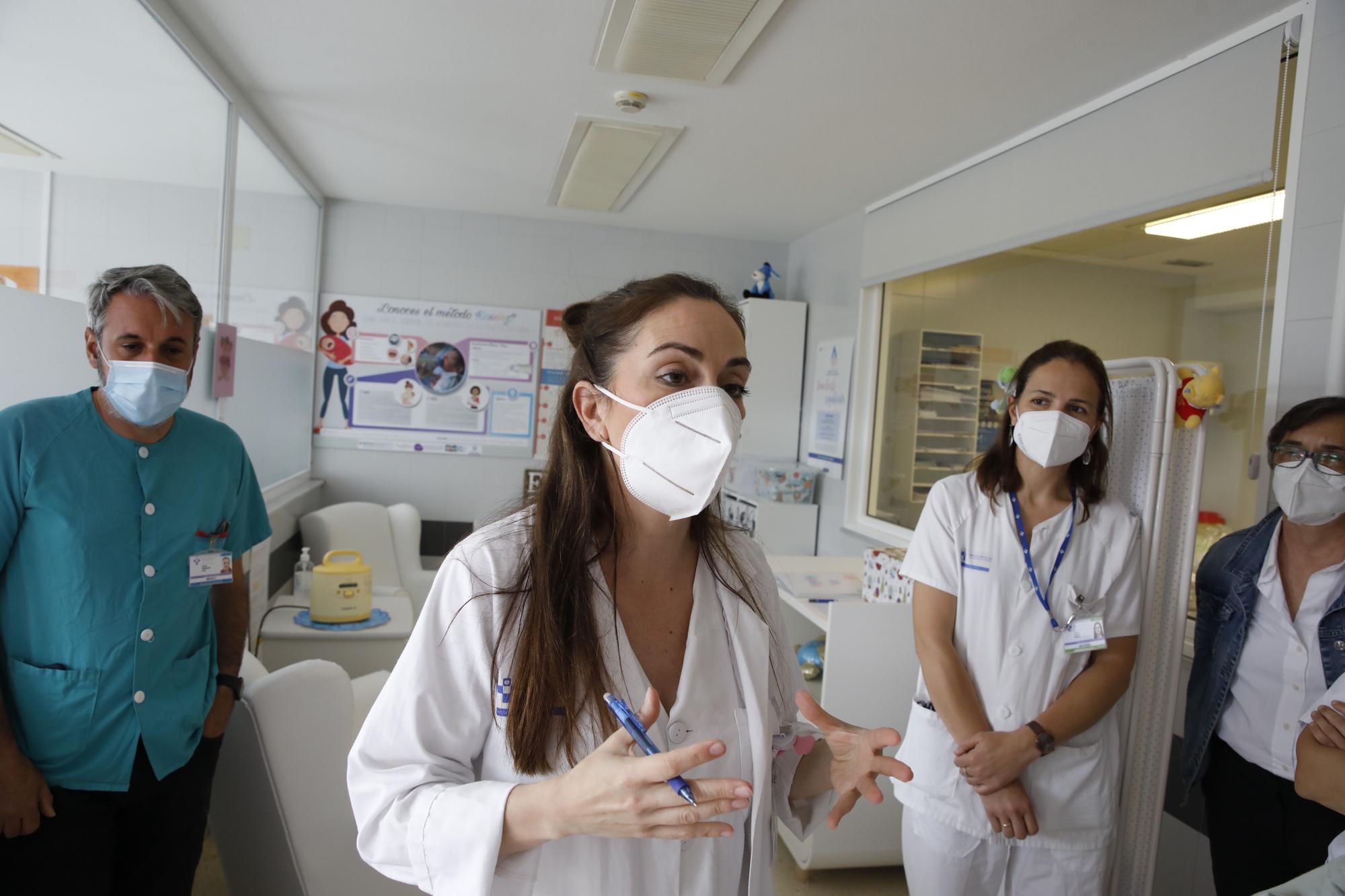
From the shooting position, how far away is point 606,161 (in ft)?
13.6

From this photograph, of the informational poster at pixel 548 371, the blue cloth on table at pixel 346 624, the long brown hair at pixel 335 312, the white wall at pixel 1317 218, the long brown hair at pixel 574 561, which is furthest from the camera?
the informational poster at pixel 548 371

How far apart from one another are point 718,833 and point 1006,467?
156cm

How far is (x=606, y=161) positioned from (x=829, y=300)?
1.81m

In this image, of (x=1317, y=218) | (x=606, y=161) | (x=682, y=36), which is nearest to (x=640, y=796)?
(x=1317, y=218)

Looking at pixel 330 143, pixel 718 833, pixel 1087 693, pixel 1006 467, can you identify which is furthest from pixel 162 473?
pixel 330 143

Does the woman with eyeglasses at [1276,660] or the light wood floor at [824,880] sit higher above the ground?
the woman with eyeglasses at [1276,660]

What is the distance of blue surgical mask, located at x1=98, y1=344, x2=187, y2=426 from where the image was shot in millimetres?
1761

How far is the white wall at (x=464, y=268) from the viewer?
554cm

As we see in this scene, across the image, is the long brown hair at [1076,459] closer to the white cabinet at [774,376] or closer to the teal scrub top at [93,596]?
the teal scrub top at [93,596]

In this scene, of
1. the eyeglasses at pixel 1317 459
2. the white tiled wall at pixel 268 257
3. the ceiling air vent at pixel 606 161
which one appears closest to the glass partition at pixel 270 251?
the white tiled wall at pixel 268 257

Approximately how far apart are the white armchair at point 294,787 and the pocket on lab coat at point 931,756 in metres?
1.38

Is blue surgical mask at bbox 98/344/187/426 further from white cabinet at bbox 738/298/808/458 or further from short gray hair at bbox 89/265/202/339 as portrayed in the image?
white cabinet at bbox 738/298/808/458

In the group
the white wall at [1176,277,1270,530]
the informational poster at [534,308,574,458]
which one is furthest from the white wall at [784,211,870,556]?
the white wall at [1176,277,1270,530]

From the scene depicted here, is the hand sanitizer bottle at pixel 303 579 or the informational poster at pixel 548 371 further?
the informational poster at pixel 548 371
